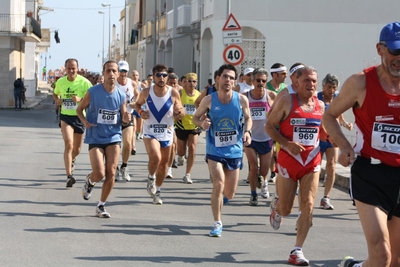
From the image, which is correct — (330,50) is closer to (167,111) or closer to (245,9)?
(245,9)

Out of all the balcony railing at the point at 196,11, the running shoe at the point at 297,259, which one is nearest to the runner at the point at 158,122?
the running shoe at the point at 297,259

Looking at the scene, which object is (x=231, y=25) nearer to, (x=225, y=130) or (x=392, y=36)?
(x=225, y=130)

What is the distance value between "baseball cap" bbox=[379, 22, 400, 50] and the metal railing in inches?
1779

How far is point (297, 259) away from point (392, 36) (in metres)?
2.93

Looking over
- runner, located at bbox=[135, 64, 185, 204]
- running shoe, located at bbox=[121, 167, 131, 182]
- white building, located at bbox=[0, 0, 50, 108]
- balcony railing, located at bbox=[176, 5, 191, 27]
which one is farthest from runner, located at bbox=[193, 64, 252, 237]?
white building, located at bbox=[0, 0, 50, 108]

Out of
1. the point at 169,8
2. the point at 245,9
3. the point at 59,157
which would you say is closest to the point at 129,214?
the point at 59,157

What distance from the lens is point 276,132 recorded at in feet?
27.2

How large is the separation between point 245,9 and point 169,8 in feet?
59.2

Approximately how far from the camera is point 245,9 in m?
32.5

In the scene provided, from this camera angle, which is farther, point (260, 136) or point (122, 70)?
point (122, 70)

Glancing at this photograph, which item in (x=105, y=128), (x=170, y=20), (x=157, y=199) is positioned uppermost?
(x=170, y=20)

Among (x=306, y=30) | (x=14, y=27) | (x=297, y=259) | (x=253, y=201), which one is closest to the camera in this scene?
(x=297, y=259)

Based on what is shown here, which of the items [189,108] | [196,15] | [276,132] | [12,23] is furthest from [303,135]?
[12,23]

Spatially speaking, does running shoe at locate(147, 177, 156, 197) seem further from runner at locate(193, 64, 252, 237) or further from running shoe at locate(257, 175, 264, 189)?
runner at locate(193, 64, 252, 237)
